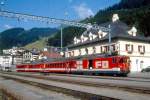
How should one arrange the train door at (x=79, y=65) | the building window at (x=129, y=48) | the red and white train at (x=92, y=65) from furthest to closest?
the building window at (x=129, y=48) → the train door at (x=79, y=65) → the red and white train at (x=92, y=65)

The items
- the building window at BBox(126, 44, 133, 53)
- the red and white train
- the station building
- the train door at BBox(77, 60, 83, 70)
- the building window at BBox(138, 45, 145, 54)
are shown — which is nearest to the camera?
the red and white train

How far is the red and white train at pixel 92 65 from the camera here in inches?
1710

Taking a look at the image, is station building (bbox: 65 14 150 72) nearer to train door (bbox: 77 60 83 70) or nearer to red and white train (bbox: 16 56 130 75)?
red and white train (bbox: 16 56 130 75)

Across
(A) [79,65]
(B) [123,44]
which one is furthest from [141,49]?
(A) [79,65]

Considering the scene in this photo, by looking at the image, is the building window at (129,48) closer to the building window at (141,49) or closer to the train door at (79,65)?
the building window at (141,49)

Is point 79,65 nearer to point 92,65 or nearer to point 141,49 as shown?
point 92,65

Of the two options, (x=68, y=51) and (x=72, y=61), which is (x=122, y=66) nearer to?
(x=72, y=61)

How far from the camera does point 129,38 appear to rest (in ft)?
226

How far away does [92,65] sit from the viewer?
50000mm

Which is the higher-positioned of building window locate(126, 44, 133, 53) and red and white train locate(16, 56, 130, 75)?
building window locate(126, 44, 133, 53)

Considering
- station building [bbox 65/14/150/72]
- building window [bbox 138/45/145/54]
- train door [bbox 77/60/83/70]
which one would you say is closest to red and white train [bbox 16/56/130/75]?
train door [bbox 77/60/83/70]

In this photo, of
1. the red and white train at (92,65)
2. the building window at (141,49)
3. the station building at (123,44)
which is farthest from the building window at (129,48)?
→ the red and white train at (92,65)

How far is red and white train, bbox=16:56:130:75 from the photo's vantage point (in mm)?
43438

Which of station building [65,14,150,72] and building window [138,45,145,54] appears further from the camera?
building window [138,45,145,54]
